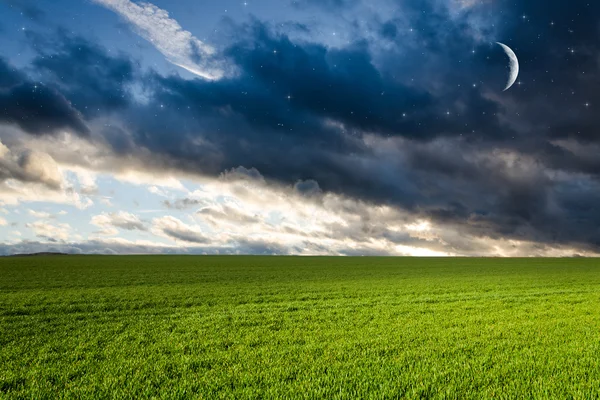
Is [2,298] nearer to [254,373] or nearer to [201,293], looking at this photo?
[201,293]

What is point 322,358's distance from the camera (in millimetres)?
9898

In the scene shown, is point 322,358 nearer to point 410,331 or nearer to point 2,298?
point 410,331

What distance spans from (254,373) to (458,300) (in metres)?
17.5

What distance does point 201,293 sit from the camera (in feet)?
84.6

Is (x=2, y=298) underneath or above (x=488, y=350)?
underneath

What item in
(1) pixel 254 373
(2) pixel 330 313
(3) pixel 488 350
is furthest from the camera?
(2) pixel 330 313

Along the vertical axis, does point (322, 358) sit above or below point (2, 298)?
above

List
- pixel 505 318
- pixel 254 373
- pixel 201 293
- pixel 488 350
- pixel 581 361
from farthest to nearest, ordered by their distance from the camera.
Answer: pixel 201 293
pixel 505 318
pixel 488 350
pixel 581 361
pixel 254 373

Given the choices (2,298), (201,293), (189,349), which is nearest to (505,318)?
(189,349)

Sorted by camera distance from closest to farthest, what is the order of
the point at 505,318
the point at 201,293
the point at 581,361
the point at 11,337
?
the point at 581,361
the point at 11,337
the point at 505,318
the point at 201,293

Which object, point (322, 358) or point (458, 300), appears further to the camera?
point (458, 300)

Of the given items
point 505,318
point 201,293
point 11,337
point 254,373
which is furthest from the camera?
point 201,293

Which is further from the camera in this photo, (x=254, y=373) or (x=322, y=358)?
(x=322, y=358)

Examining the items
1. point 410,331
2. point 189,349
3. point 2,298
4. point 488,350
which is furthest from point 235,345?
point 2,298
